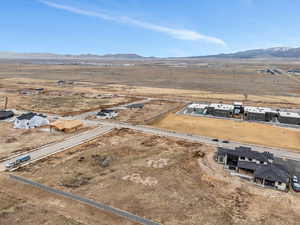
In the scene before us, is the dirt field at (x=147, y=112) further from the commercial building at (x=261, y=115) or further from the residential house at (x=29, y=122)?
the commercial building at (x=261, y=115)

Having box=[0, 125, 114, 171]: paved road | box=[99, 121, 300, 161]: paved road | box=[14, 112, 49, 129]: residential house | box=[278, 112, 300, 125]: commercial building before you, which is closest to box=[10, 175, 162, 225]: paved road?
box=[0, 125, 114, 171]: paved road

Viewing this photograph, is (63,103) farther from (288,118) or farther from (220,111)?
(288,118)

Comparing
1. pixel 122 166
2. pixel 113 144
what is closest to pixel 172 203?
pixel 122 166

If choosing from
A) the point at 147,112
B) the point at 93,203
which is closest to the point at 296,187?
the point at 93,203

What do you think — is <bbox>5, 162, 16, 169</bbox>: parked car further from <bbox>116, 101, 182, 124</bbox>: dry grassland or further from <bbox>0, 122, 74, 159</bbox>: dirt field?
<bbox>116, 101, 182, 124</bbox>: dry grassland

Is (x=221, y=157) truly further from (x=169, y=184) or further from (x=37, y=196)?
(x=37, y=196)

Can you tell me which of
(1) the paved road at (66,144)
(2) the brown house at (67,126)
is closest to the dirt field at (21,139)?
(2) the brown house at (67,126)
